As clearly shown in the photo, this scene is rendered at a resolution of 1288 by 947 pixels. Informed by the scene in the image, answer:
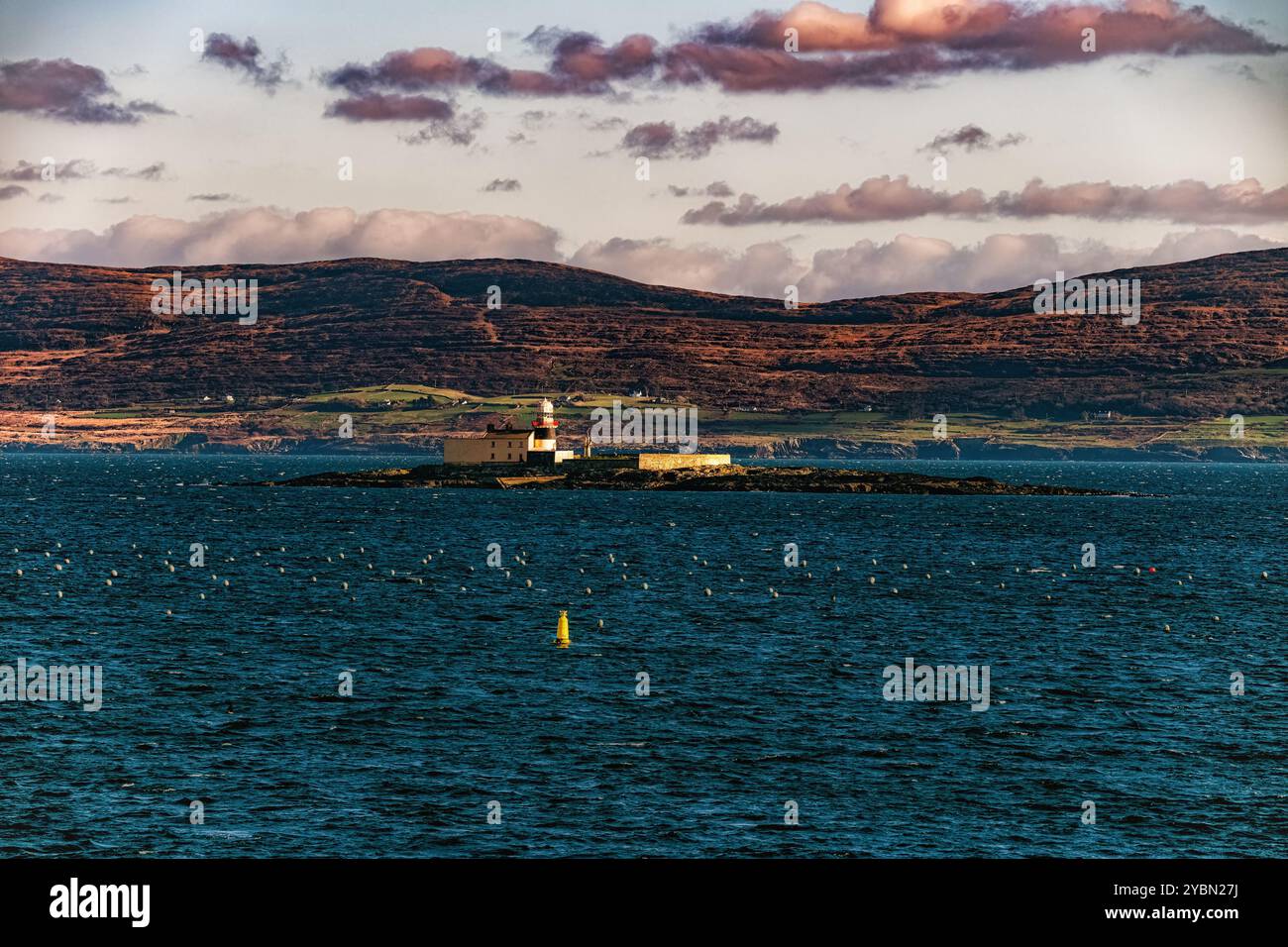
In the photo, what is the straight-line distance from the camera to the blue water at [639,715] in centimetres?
4203

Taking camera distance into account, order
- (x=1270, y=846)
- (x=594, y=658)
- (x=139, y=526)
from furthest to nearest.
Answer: (x=139, y=526)
(x=594, y=658)
(x=1270, y=846)

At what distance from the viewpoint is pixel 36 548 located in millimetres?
138625

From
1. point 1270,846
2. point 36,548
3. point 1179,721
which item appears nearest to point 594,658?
point 1179,721

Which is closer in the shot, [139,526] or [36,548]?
[36,548]

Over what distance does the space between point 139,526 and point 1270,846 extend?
505ft

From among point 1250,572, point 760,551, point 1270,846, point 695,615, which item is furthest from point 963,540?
point 1270,846

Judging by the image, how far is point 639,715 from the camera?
58188 mm

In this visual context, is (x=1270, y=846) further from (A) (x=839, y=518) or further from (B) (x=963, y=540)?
(A) (x=839, y=518)

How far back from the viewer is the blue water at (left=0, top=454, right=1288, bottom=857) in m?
42.0

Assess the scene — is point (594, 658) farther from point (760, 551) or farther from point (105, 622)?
point (760, 551)
